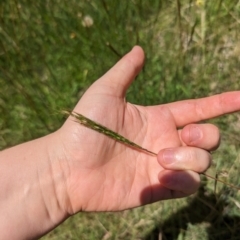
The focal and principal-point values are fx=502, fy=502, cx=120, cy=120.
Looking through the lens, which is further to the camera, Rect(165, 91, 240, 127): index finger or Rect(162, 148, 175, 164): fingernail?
Rect(165, 91, 240, 127): index finger

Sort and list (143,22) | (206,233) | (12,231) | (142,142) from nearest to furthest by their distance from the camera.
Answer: (12,231)
(142,142)
(206,233)
(143,22)

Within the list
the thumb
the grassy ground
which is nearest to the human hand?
the thumb

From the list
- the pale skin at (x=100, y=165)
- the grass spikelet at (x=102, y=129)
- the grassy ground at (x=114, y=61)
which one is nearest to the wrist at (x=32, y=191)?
the pale skin at (x=100, y=165)

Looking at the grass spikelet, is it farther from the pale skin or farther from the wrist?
the wrist

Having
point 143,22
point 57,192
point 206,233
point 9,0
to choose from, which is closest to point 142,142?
point 57,192

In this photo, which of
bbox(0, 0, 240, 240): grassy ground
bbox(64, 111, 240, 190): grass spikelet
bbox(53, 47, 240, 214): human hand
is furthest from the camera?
bbox(0, 0, 240, 240): grassy ground

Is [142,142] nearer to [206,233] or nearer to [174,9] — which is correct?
[206,233]

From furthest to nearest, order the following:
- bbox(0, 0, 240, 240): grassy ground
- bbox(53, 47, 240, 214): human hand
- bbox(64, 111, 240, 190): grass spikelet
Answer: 1. bbox(0, 0, 240, 240): grassy ground
2. bbox(53, 47, 240, 214): human hand
3. bbox(64, 111, 240, 190): grass spikelet

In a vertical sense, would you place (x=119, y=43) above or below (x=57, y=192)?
above
